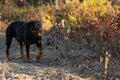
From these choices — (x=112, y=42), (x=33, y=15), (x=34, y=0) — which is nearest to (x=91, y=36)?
(x=112, y=42)

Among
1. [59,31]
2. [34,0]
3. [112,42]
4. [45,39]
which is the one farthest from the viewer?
A: [34,0]

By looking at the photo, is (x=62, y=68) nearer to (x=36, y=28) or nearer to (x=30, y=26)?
(x=36, y=28)

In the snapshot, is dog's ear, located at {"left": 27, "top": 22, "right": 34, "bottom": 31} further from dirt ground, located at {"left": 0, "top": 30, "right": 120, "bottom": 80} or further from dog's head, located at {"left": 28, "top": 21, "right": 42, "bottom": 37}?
dirt ground, located at {"left": 0, "top": 30, "right": 120, "bottom": 80}

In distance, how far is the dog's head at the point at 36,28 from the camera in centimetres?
1073

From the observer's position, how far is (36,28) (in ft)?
35.5

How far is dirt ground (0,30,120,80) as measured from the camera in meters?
8.35

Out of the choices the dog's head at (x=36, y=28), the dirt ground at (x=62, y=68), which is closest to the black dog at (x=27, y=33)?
the dog's head at (x=36, y=28)

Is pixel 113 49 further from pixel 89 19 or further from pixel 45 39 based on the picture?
pixel 45 39

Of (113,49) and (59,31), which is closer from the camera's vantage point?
(113,49)

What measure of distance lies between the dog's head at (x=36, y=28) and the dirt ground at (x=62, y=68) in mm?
793

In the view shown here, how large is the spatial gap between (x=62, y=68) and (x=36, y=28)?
5.72 ft

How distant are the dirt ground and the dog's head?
793 millimetres

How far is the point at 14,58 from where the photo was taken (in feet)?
39.5

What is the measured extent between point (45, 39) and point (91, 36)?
3.67m
